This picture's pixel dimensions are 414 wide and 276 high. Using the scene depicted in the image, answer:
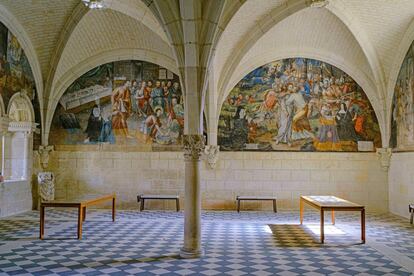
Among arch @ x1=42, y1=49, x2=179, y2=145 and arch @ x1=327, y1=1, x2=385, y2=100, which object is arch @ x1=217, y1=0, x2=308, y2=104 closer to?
arch @ x1=327, y1=1, x2=385, y2=100

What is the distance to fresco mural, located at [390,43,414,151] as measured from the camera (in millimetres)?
10984

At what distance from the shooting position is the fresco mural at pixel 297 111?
13.1 meters

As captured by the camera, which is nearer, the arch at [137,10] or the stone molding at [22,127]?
the arch at [137,10]

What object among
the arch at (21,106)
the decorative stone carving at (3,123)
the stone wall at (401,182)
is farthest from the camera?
the arch at (21,106)

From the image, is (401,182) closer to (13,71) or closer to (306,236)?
(306,236)

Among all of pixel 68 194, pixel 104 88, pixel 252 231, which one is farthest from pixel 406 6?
pixel 68 194

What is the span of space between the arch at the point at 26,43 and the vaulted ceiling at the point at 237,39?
3 cm

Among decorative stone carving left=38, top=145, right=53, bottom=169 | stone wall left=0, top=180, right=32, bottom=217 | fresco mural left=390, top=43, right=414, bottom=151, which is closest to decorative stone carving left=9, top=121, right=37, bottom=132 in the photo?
decorative stone carving left=38, top=145, right=53, bottom=169

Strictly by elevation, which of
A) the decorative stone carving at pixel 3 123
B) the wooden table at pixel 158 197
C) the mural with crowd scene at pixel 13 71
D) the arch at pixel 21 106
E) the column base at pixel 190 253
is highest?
the mural with crowd scene at pixel 13 71

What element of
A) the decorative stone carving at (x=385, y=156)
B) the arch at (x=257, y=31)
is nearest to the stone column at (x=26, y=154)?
the arch at (x=257, y=31)

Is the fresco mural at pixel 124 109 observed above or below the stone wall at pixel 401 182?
above

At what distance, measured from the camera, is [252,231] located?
9.02 m

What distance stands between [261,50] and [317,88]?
2167 mm

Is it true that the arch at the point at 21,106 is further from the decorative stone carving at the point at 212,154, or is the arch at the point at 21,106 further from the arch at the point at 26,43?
the decorative stone carving at the point at 212,154
